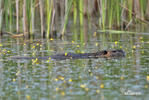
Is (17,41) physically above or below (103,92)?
above

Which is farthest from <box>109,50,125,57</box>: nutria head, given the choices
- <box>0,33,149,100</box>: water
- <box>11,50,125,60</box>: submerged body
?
<box>0,33,149,100</box>: water

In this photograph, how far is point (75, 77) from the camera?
7.71m

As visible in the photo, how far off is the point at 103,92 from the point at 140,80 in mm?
1154

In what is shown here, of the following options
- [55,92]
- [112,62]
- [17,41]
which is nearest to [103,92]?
[55,92]

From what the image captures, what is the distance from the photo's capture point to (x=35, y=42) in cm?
1395

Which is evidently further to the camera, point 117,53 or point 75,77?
point 117,53

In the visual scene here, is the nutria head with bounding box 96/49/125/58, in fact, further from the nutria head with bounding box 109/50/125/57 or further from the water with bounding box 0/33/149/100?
the water with bounding box 0/33/149/100

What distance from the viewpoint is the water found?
6.37m

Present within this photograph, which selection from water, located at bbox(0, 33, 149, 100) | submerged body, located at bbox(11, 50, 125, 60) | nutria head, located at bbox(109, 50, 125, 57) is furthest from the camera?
nutria head, located at bbox(109, 50, 125, 57)

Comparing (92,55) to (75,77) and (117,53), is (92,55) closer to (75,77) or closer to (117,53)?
(117,53)

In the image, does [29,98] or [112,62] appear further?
[112,62]

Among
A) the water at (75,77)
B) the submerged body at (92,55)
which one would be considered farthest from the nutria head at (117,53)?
the water at (75,77)

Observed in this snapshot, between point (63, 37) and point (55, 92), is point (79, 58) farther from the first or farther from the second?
point (63, 37)

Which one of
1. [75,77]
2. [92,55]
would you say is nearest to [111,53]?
[92,55]
